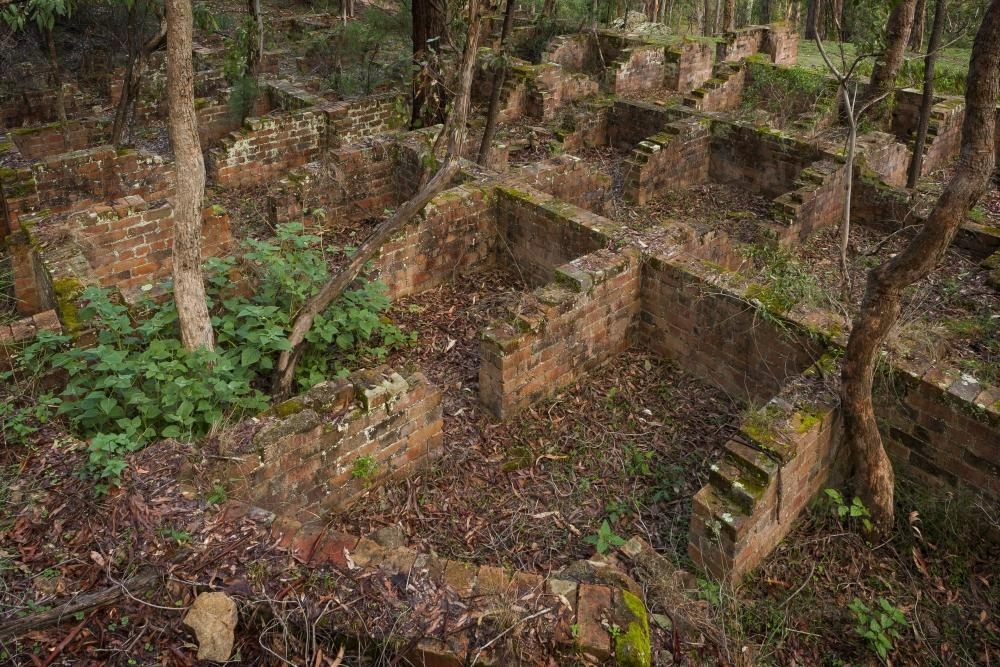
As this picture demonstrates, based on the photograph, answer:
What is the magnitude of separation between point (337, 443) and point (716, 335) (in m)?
3.79

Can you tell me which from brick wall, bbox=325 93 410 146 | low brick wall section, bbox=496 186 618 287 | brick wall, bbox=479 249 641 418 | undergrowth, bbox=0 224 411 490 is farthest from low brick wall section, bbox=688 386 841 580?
brick wall, bbox=325 93 410 146

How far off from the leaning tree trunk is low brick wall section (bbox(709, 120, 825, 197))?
5.80 metres

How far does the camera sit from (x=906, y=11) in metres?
12.9

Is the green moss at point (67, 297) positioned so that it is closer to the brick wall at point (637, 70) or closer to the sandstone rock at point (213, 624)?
the sandstone rock at point (213, 624)

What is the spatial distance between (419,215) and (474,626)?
17.8 ft

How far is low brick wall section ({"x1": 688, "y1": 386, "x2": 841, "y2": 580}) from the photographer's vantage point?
17.2 feet

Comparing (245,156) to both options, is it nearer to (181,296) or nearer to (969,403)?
(181,296)

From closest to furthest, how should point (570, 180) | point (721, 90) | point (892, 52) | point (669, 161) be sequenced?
1. point (570, 180)
2. point (669, 161)
3. point (892, 52)
4. point (721, 90)

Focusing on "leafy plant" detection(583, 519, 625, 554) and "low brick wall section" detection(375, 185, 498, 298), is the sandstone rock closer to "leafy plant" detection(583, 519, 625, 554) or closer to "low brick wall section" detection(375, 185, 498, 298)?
"leafy plant" detection(583, 519, 625, 554)

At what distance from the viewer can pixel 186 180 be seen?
5.97m

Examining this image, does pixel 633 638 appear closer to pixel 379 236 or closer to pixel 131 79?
pixel 379 236

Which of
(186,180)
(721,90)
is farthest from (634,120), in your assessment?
(186,180)

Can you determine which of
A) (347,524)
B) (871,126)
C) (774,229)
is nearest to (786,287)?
(774,229)

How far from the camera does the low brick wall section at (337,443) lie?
16.8 feet
